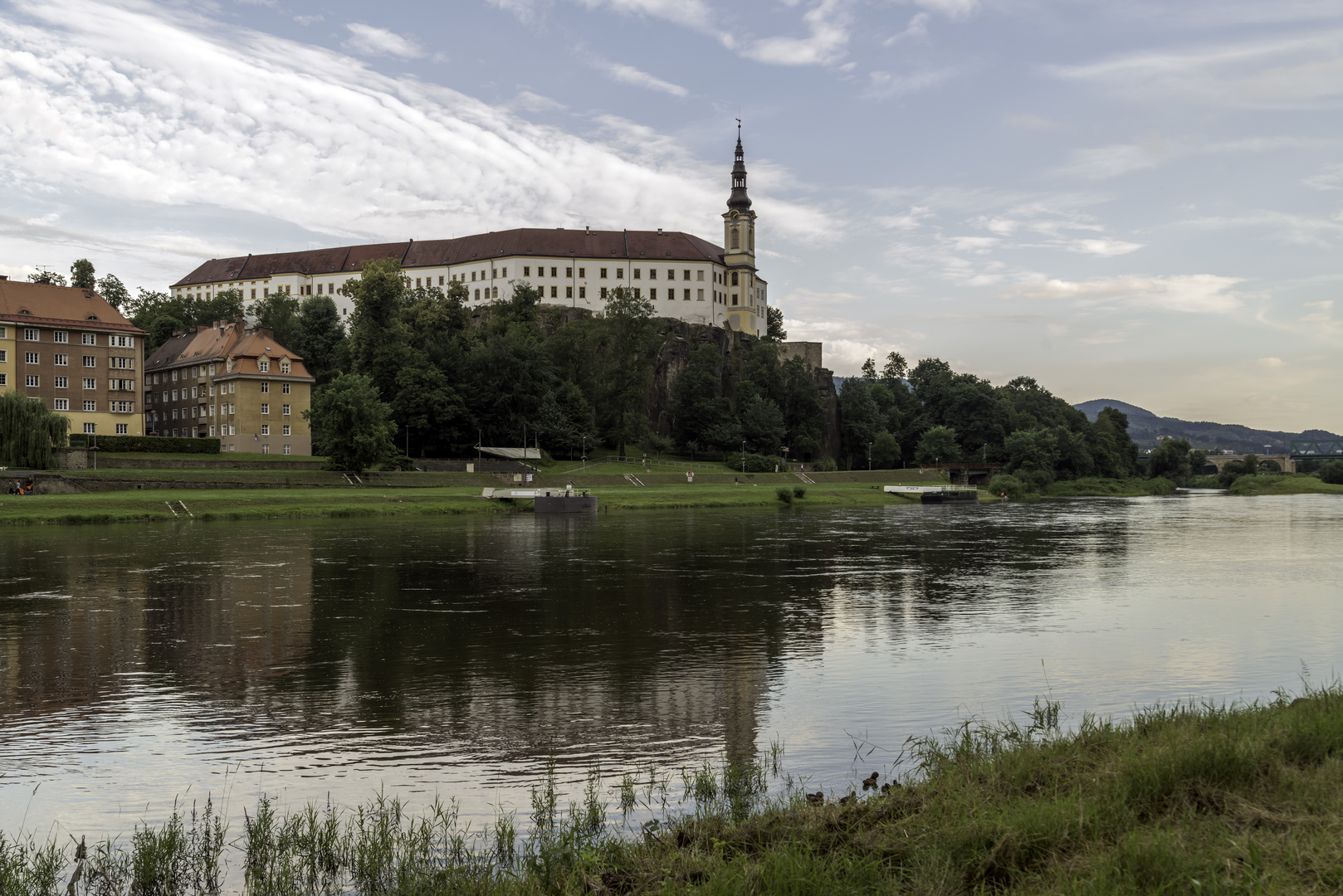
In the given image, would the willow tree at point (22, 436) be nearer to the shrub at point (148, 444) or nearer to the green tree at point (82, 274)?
the shrub at point (148, 444)

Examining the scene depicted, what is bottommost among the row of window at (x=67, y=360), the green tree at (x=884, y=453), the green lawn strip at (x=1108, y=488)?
the green lawn strip at (x=1108, y=488)

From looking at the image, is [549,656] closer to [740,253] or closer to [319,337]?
[319,337]

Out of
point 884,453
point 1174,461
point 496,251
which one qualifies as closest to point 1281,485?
point 1174,461

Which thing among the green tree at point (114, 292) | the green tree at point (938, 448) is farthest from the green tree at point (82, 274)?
the green tree at point (938, 448)

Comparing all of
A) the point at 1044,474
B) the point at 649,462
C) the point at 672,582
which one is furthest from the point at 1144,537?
the point at 1044,474

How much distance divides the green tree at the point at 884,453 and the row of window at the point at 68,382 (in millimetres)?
103450

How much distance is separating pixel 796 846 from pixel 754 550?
3742 cm

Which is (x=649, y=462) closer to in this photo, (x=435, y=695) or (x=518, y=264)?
(x=518, y=264)

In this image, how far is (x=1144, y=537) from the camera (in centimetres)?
5241

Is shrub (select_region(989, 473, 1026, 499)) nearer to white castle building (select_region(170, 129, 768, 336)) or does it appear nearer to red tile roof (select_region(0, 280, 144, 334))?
white castle building (select_region(170, 129, 768, 336))

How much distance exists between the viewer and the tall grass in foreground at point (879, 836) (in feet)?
24.9

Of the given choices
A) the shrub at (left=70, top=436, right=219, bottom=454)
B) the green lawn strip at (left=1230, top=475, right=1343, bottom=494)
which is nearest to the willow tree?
the shrub at (left=70, top=436, right=219, bottom=454)

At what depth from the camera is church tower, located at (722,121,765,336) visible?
16488 cm

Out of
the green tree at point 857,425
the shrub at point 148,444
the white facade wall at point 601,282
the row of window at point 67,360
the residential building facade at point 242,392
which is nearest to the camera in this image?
the shrub at point 148,444
